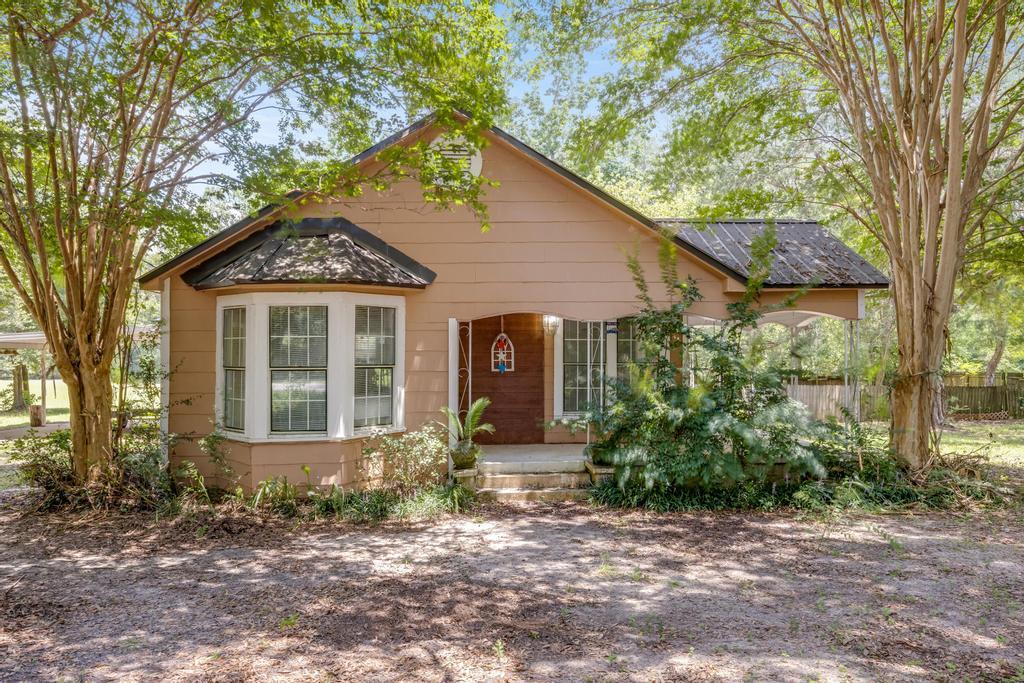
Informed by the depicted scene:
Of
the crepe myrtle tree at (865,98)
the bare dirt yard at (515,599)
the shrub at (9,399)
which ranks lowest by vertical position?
the bare dirt yard at (515,599)

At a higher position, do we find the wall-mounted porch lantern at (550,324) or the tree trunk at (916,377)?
the wall-mounted porch lantern at (550,324)

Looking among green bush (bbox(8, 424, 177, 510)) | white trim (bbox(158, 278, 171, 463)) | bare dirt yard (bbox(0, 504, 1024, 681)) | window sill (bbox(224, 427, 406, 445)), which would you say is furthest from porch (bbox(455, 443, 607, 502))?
white trim (bbox(158, 278, 171, 463))

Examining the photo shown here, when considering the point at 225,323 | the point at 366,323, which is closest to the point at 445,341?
the point at 366,323

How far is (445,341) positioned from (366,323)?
3.63ft

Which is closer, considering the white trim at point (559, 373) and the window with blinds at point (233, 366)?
the window with blinds at point (233, 366)

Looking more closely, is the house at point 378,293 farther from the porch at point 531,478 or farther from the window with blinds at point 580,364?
the window with blinds at point 580,364

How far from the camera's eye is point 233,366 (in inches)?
323

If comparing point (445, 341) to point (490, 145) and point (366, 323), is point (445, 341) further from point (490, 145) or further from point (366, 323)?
point (490, 145)

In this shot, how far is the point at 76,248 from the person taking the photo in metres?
7.50

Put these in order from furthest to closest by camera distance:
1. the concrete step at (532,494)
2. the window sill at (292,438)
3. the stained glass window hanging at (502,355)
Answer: the stained glass window hanging at (502,355) → the concrete step at (532,494) → the window sill at (292,438)

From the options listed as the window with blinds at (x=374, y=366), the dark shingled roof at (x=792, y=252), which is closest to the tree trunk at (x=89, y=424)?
the window with blinds at (x=374, y=366)

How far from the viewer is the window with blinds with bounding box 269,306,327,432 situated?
309 inches

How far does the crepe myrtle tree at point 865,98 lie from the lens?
8.32 meters

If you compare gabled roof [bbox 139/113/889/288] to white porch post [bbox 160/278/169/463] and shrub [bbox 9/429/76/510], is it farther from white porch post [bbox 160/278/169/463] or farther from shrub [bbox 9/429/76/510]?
shrub [bbox 9/429/76/510]
